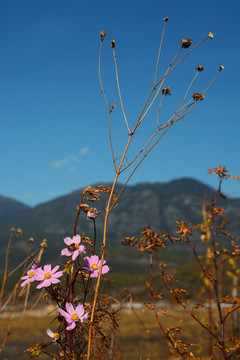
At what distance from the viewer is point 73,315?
2.43 m

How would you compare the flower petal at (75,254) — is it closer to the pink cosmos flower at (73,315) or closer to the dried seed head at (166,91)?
the pink cosmos flower at (73,315)

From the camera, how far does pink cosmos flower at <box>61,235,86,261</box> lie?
241 cm

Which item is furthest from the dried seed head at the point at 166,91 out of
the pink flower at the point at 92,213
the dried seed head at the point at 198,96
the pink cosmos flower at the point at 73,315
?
the pink cosmos flower at the point at 73,315

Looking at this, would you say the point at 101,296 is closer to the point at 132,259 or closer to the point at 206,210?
the point at 206,210

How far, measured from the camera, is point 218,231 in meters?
2.80

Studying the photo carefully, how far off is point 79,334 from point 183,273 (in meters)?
74.2

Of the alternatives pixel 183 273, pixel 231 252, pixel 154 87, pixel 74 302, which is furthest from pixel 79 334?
pixel 183 273

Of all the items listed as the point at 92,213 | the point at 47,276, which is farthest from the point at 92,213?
the point at 47,276

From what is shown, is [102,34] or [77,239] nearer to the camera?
[77,239]

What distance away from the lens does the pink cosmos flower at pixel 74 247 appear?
7.90 ft

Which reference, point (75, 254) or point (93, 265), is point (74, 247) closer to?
point (75, 254)

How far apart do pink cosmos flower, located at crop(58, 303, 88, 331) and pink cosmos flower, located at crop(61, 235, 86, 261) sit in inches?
10.7

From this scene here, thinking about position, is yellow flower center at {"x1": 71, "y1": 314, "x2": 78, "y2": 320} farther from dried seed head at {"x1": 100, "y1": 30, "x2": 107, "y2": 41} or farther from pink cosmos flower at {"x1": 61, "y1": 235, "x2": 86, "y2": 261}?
dried seed head at {"x1": 100, "y1": 30, "x2": 107, "y2": 41}

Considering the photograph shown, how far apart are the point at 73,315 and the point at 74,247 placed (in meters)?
0.37
